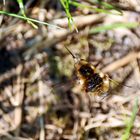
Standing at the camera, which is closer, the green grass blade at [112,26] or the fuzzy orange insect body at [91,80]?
the fuzzy orange insect body at [91,80]

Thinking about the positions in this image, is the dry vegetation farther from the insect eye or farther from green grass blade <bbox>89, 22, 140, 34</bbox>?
the insect eye

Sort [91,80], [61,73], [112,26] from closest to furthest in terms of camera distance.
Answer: [91,80]
[112,26]
[61,73]

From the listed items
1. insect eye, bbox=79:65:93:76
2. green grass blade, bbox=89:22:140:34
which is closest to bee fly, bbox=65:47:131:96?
insect eye, bbox=79:65:93:76

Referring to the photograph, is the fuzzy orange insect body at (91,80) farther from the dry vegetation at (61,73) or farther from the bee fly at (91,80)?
the dry vegetation at (61,73)

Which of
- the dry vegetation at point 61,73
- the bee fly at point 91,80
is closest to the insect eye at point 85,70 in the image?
the bee fly at point 91,80

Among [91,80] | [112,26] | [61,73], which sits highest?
[112,26]

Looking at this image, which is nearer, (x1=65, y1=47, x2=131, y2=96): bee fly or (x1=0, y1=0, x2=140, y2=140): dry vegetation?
(x1=65, y1=47, x2=131, y2=96): bee fly

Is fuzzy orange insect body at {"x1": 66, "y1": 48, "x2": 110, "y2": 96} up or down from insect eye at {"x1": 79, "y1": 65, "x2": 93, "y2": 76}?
down

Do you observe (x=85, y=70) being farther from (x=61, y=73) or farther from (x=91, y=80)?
(x=61, y=73)

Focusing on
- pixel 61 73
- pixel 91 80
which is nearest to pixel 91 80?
pixel 91 80
